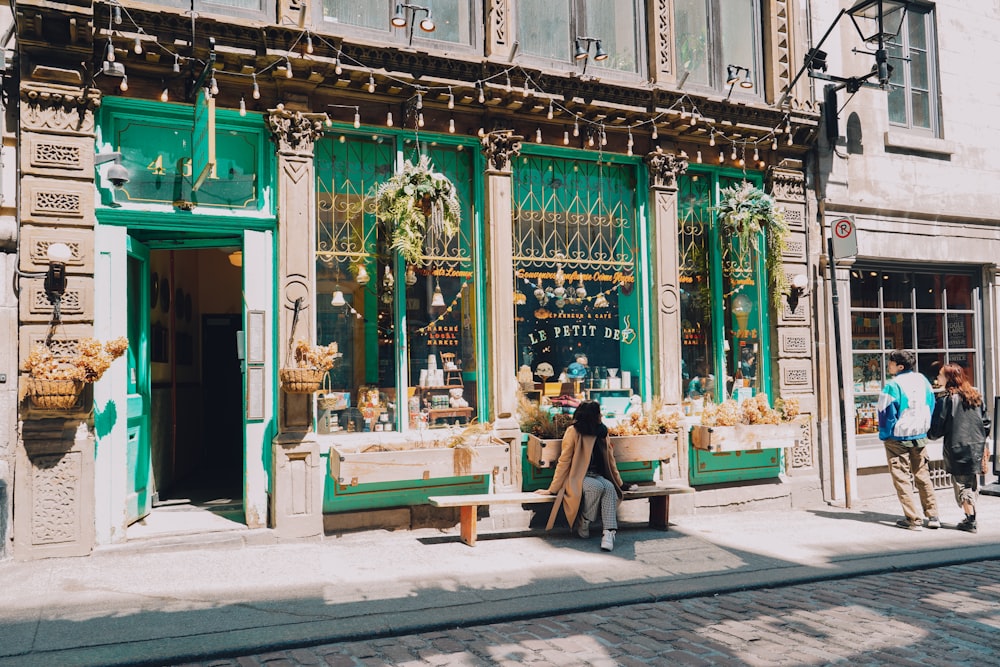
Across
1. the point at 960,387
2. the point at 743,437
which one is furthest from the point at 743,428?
the point at 960,387

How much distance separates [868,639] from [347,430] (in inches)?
213

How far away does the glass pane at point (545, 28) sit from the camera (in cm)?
978

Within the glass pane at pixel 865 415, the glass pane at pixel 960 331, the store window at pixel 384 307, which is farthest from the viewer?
the glass pane at pixel 960 331

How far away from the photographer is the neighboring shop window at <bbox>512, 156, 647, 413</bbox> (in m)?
9.64

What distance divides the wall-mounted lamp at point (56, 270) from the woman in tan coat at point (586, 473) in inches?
202

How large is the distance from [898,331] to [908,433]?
319 cm

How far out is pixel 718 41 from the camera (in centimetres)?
1090

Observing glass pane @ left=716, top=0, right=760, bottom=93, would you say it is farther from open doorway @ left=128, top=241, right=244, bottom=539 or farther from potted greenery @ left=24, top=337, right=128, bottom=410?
potted greenery @ left=24, top=337, right=128, bottom=410

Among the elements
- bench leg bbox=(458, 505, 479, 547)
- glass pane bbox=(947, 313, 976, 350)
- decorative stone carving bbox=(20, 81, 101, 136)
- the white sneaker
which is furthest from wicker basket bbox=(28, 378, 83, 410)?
glass pane bbox=(947, 313, 976, 350)

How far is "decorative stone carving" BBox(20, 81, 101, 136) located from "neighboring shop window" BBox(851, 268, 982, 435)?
9.98 m

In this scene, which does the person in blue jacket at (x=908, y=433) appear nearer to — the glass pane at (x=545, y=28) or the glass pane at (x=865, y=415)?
the glass pane at (x=865, y=415)

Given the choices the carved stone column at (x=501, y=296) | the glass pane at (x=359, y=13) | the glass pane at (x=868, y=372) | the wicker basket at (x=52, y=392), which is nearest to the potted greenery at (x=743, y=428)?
the glass pane at (x=868, y=372)

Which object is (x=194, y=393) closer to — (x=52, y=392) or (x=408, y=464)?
(x=52, y=392)

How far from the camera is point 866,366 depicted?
11.5m
